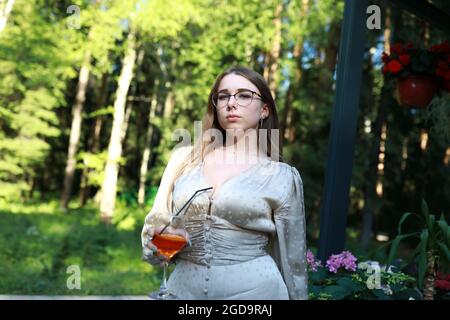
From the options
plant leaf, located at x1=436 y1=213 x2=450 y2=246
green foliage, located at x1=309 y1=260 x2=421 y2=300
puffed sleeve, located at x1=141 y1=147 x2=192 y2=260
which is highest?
puffed sleeve, located at x1=141 y1=147 x2=192 y2=260

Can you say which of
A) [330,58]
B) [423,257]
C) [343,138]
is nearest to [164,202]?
[423,257]

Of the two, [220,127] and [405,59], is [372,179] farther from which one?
[220,127]

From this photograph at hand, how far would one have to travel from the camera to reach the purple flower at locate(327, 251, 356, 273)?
3105 mm

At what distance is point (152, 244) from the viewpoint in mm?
1442

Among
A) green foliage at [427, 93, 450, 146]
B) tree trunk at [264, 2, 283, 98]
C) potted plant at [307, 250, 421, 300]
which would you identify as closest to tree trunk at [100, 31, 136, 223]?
tree trunk at [264, 2, 283, 98]

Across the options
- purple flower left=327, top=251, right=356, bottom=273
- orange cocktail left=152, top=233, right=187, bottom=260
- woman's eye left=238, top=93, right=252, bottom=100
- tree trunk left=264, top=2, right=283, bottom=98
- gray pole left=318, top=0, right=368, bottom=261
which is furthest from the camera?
tree trunk left=264, top=2, right=283, bottom=98

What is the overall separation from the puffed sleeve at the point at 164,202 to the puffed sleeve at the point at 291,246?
0.30 m

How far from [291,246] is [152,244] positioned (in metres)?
0.38

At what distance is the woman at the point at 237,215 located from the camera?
58.7 inches

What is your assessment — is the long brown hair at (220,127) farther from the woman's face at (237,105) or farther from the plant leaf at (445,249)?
the plant leaf at (445,249)

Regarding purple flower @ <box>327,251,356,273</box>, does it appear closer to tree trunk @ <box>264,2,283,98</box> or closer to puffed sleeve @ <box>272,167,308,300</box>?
puffed sleeve @ <box>272,167,308,300</box>
